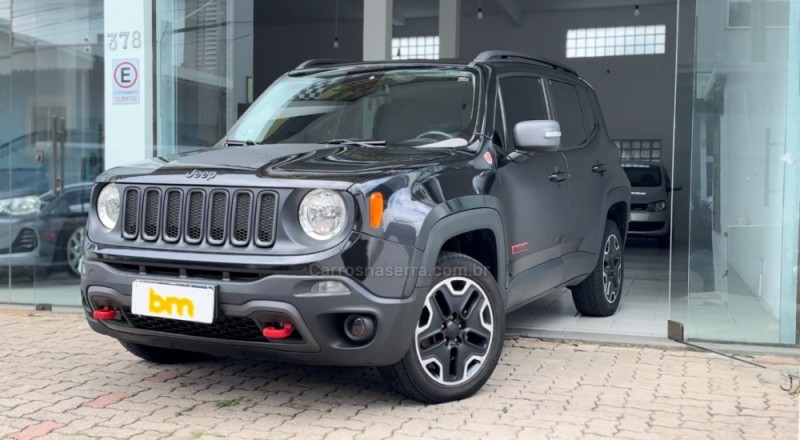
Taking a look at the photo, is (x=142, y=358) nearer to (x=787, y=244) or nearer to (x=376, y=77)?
(x=376, y=77)

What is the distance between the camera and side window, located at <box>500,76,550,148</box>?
4.78 meters

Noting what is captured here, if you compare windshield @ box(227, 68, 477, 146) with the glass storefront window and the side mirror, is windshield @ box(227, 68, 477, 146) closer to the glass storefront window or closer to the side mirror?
the side mirror

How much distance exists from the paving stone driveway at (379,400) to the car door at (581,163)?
77 centimetres

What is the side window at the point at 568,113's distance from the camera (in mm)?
5520

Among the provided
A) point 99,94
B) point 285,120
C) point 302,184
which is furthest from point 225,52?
point 302,184

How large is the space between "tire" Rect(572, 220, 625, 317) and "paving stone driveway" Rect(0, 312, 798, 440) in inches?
35.6

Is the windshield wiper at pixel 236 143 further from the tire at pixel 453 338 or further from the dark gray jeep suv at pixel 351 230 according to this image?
the tire at pixel 453 338

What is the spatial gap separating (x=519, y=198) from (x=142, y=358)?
237 cm

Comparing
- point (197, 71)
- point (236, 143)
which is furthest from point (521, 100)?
point (197, 71)

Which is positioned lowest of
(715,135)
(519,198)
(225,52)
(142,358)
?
(142,358)

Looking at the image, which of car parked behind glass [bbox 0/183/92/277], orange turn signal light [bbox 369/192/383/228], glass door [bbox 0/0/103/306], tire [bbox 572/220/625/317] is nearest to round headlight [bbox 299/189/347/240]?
orange turn signal light [bbox 369/192/383/228]

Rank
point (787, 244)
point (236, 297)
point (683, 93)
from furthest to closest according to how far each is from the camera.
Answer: point (683, 93) → point (787, 244) → point (236, 297)

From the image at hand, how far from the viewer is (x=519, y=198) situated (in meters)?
4.58

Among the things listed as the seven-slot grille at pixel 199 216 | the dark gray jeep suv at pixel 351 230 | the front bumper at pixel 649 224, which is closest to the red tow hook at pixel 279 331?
the dark gray jeep suv at pixel 351 230
